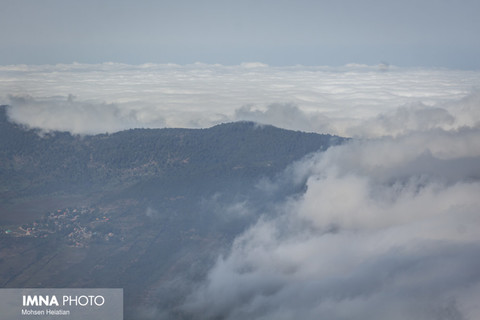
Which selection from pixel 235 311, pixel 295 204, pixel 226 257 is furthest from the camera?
pixel 295 204

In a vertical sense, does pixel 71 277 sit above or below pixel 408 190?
below

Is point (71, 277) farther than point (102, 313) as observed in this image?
Yes

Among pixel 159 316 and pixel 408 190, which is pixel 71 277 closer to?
pixel 159 316

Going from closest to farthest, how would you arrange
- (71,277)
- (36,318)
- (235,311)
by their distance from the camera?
(36,318) < (235,311) < (71,277)

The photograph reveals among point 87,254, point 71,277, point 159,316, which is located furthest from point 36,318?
point 87,254

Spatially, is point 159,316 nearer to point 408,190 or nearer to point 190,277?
point 190,277

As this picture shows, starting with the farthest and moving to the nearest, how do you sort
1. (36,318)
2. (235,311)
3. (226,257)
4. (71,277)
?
(226,257)
(71,277)
(235,311)
(36,318)

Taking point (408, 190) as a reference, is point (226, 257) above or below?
below

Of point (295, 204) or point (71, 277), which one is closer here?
point (71, 277)

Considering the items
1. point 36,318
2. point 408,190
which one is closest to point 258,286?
point 36,318
